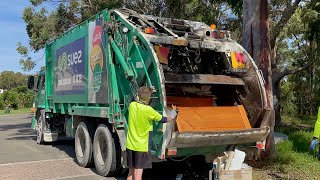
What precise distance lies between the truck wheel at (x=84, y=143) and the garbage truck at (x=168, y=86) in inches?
0.8

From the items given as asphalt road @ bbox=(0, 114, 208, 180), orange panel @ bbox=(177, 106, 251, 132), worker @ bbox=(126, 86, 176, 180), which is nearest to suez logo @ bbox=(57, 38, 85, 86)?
asphalt road @ bbox=(0, 114, 208, 180)

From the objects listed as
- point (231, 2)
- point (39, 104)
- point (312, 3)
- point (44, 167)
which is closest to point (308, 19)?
point (312, 3)

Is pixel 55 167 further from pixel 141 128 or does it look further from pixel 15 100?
pixel 15 100

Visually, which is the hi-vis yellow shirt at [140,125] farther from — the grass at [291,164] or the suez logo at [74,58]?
the suez logo at [74,58]

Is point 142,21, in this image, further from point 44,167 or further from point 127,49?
point 44,167

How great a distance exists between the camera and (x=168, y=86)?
7059 mm

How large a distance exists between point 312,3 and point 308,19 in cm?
70

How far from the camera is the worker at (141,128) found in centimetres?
547

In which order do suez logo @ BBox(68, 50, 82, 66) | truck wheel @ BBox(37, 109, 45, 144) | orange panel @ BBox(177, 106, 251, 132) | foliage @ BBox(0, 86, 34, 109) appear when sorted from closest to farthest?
orange panel @ BBox(177, 106, 251, 132), suez logo @ BBox(68, 50, 82, 66), truck wheel @ BBox(37, 109, 45, 144), foliage @ BBox(0, 86, 34, 109)

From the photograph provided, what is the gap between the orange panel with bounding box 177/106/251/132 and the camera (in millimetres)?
6277

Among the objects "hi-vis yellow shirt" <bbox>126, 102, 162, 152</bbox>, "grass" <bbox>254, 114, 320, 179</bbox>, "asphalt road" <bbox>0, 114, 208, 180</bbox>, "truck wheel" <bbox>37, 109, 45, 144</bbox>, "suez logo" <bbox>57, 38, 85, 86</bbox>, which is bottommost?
"asphalt road" <bbox>0, 114, 208, 180</bbox>

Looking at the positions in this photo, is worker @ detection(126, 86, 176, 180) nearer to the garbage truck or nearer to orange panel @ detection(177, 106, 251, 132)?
the garbage truck

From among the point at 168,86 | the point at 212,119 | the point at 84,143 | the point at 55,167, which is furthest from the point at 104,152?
the point at 212,119

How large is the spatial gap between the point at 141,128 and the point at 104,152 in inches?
90.2
